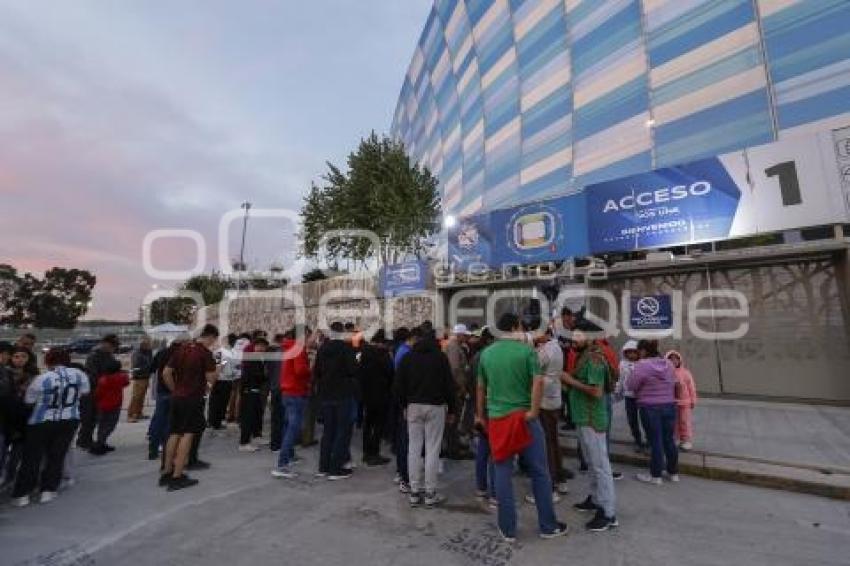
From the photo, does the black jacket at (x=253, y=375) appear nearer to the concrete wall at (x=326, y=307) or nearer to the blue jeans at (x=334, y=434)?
the blue jeans at (x=334, y=434)

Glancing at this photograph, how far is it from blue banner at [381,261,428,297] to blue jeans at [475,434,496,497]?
11.0 meters

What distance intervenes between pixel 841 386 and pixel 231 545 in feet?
38.8

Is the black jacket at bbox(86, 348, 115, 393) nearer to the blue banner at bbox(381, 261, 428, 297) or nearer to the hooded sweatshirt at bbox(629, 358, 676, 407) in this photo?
the hooded sweatshirt at bbox(629, 358, 676, 407)

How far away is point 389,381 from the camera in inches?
283

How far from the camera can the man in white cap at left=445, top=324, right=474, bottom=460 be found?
662 centimetres

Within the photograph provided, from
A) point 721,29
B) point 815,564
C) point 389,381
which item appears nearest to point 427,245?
point 721,29

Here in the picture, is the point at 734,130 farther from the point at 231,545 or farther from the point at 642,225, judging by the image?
the point at 231,545

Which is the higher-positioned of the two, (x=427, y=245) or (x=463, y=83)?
(x=463, y=83)

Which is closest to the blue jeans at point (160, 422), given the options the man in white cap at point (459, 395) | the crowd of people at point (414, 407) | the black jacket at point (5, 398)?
the crowd of people at point (414, 407)

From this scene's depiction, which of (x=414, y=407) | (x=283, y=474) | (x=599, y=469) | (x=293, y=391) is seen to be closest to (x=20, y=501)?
(x=283, y=474)

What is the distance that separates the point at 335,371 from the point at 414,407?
150 centimetres

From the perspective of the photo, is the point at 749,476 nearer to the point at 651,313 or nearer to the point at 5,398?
the point at 651,313

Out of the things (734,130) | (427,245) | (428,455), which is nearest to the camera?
(428,455)

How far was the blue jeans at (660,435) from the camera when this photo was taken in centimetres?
554
